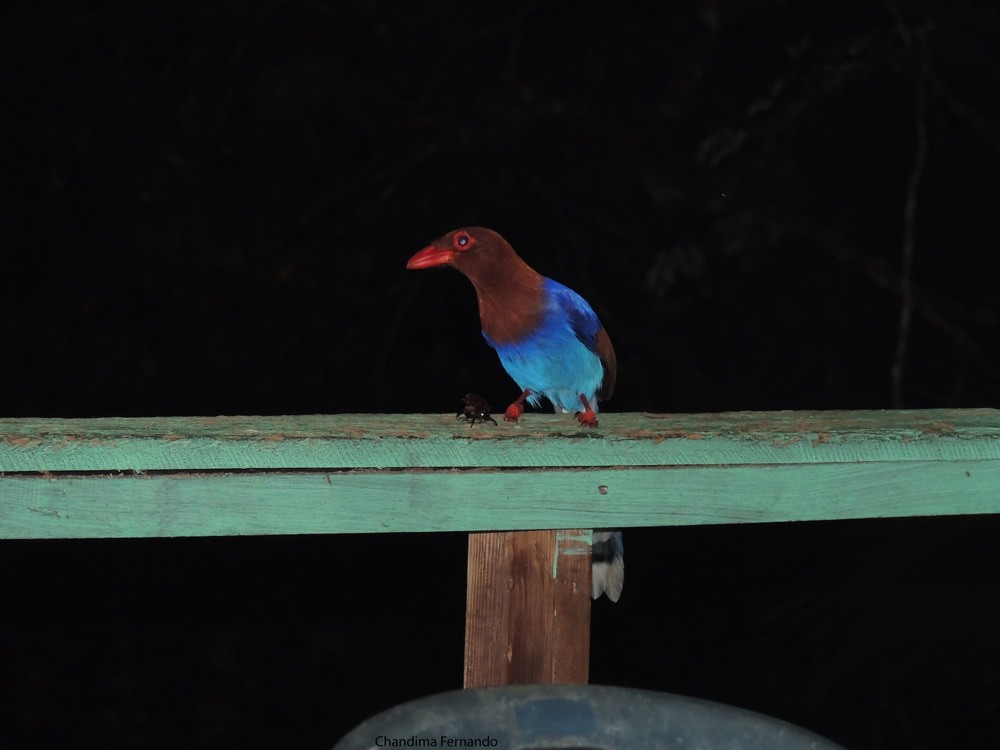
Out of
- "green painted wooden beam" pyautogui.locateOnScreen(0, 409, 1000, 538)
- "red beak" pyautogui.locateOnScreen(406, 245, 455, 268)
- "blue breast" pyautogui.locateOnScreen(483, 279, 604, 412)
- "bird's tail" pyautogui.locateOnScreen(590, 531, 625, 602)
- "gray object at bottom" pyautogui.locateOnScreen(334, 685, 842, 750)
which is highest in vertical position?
"red beak" pyautogui.locateOnScreen(406, 245, 455, 268)

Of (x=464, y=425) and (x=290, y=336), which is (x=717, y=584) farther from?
(x=464, y=425)

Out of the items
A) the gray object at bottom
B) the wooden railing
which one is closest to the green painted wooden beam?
the wooden railing

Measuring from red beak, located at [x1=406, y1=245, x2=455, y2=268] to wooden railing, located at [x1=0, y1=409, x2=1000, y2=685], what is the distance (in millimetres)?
600

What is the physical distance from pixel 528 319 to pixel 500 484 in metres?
0.70

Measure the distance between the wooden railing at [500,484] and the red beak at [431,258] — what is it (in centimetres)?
60

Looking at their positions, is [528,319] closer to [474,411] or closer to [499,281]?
[499,281]

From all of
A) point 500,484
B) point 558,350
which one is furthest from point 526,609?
point 558,350

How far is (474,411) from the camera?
1693 mm

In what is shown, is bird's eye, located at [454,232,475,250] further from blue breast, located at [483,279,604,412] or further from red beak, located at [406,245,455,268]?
blue breast, located at [483,279,604,412]

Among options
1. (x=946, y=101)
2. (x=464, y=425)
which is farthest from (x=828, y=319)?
(x=464, y=425)

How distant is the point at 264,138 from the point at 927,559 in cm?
334

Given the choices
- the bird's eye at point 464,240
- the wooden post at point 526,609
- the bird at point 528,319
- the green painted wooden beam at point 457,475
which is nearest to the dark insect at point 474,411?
the green painted wooden beam at point 457,475

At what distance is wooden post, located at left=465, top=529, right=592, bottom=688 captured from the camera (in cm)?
152

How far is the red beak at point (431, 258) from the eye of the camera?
215 cm
